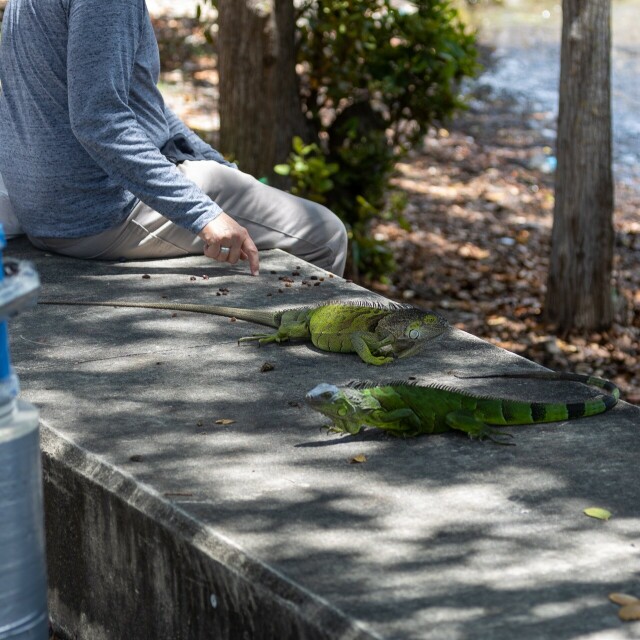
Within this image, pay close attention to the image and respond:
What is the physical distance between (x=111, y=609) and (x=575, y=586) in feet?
4.40

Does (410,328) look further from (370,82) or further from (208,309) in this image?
(370,82)

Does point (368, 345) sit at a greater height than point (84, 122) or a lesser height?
lesser

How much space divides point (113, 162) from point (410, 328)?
1.40m

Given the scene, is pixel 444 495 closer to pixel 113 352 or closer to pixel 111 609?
pixel 111 609

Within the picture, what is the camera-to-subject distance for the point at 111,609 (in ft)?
10.6

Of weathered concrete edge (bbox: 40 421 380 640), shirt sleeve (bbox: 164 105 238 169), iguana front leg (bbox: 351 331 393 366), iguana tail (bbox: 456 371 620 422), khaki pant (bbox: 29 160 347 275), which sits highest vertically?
shirt sleeve (bbox: 164 105 238 169)

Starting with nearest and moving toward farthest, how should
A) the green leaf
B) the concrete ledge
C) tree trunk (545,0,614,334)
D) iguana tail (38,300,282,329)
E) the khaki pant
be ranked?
the concrete ledge
iguana tail (38,300,282,329)
the khaki pant
tree trunk (545,0,614,334)
the green leaf

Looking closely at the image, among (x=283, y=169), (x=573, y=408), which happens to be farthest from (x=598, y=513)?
(x=283, y=169)

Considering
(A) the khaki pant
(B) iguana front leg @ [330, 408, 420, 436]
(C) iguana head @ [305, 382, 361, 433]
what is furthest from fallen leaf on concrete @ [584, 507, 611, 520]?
(A) the khaki pant

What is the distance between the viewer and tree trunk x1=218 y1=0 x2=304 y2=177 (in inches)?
302

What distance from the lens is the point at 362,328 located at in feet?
13.6

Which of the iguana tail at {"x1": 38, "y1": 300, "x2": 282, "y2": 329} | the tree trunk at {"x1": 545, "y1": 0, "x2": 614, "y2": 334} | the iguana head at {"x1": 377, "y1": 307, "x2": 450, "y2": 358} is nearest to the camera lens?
the iguana head at {"x1": 377, "y1": 307, "x2": 450, "y2": 358}

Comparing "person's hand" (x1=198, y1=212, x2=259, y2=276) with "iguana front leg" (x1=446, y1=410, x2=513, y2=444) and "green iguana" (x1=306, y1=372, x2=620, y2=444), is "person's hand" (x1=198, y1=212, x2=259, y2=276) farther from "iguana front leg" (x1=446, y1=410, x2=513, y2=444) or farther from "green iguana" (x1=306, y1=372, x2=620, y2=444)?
"iguana front leg" (x1=446, y1=410, x2=513, y2=444)

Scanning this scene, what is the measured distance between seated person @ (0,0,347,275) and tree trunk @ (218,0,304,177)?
2363mm
